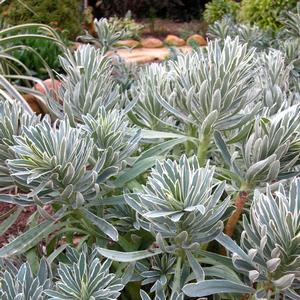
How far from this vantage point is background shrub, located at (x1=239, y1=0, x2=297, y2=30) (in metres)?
5.06

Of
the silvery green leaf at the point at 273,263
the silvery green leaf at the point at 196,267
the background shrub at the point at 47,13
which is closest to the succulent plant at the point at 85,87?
the silvery green leaf at the point at 196,267

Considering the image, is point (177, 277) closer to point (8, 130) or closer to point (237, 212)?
point (237, 212)

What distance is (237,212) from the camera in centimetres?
133

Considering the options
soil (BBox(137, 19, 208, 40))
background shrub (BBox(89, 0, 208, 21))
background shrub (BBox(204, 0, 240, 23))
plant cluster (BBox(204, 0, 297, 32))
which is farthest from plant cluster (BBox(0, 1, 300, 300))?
background shrub (BBox(89, 0, 208, 21))

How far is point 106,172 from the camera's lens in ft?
4.13

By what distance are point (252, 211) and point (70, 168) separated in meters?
0.42

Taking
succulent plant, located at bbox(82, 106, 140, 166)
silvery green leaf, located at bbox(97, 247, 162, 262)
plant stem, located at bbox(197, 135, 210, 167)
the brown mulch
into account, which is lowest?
the brown mulch

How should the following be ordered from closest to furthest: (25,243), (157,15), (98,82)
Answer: (25,243), (98,82), (157,15)

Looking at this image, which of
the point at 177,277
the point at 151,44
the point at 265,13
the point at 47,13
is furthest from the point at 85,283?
the point at 151,44

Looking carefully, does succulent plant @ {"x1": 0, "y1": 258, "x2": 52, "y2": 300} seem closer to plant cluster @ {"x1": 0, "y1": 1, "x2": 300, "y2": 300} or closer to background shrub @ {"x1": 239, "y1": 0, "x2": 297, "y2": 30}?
plant cluster @ {"x1": 0, "y1": 1, "x2": 300, "y2": 300}

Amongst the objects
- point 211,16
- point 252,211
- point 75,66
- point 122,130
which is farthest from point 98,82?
point 211,16

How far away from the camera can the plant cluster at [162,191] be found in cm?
110

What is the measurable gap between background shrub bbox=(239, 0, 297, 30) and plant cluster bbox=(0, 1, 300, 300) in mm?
3776

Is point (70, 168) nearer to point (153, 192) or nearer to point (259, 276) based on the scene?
point (153, 192)
